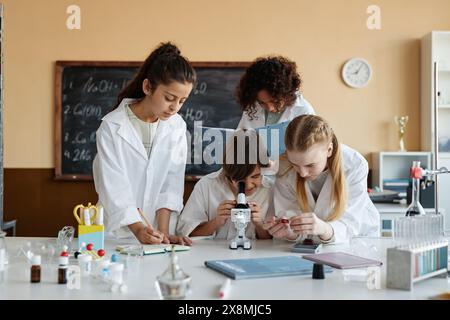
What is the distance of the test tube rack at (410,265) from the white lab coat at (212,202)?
2.72 ft

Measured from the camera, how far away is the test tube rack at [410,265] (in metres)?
1.23

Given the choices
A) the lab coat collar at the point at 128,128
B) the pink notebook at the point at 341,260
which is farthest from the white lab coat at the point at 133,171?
the pink notebook at the point at 341,260

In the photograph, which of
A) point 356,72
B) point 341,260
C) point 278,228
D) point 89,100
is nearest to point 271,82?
point 278,228

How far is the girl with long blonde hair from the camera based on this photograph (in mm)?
1756

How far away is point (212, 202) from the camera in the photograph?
7.16ft

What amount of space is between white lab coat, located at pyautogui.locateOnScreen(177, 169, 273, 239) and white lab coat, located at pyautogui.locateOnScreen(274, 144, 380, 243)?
117 mm

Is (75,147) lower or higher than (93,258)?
higher

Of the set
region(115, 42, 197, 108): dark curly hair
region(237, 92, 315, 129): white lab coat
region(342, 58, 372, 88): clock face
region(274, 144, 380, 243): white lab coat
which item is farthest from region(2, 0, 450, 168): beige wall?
region(274, 144, 380, 243): white lab coat

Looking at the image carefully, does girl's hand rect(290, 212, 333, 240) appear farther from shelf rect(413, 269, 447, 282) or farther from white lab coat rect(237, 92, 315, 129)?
white lab coat rect(237, 92, 315, 129)

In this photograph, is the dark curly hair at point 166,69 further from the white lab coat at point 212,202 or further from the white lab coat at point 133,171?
the white lab coat at point 212,202
